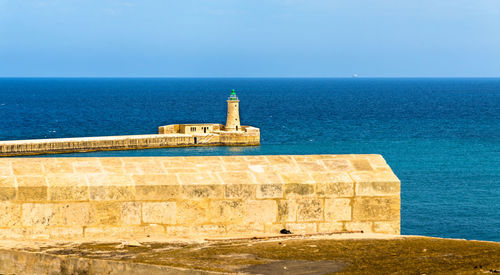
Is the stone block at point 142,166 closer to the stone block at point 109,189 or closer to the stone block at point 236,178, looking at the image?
the stone block at point 109,189

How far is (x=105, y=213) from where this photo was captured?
21.6 ft

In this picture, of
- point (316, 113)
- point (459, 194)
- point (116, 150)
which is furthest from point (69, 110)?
point (459, 194)

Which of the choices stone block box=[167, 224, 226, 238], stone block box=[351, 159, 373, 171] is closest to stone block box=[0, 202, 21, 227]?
stone block box=[167, 224, 226, 238]

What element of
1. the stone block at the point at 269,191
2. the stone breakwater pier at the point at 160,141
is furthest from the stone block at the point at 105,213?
the stone breakwater pier at the point at 160,141

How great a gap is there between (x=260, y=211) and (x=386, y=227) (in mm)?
1403

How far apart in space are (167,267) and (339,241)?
1.93 m

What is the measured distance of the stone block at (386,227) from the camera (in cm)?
707

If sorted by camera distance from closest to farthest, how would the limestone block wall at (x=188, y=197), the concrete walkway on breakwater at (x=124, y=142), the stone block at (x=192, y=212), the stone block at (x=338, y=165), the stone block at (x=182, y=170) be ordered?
1. the limestone block wall at (x=188, y=197)
2. the stone block at (x=192, y=212)
3. the stone block at (x=182, y=170)
4. the stone block at (x=338, y=165)
5. the concrete walkway on breakwater at (x=124, y=142)

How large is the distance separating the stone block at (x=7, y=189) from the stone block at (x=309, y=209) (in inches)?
113

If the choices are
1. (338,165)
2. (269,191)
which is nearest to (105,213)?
(269,191)

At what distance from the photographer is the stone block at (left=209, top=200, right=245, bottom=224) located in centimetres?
676

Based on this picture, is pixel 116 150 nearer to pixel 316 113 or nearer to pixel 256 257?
pixel 316 113

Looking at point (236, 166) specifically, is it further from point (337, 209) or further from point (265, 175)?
point (337, 209)

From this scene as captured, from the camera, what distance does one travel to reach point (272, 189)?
22.5 feet
